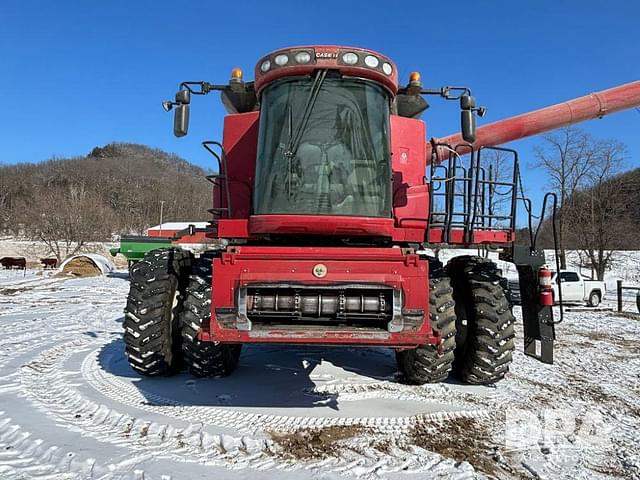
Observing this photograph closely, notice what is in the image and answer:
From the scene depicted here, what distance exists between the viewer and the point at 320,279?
3941 millimetres

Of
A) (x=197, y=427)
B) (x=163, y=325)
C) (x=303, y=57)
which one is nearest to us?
(x=197, y=427)

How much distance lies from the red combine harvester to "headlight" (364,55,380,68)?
0.02m

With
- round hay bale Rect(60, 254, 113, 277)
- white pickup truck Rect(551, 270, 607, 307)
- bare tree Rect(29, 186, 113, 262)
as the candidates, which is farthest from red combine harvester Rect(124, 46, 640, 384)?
bare tree Rect(29, 186, 113, 262)

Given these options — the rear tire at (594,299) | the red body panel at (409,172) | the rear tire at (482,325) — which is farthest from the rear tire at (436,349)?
the rear tire at (594,299)

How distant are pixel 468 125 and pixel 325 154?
1.60m

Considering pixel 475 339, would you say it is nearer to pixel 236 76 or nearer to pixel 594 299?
pixel 236 76

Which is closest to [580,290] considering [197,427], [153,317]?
[153,317]

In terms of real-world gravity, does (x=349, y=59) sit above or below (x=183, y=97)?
above

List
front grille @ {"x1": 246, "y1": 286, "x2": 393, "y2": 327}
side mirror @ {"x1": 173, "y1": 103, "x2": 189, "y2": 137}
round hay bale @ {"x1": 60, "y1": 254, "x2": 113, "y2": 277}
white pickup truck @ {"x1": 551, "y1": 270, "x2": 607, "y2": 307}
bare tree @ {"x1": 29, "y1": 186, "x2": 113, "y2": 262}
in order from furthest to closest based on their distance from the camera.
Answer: bare tree @ {"x1": 29, "y1": 186, "x2": 113, "y2": 262} → round hay bale @ {"x1": 60, "y1": 254, "x2": 113, "y2": 277} → white pickup truck @ {"x1": 551, "y1": 270, "x2": 607, "y2": 307} → side mirror @ {"x1": 173, "y1": 103, "x2": 189, "y2": 137} → front grille @ {"x1": 246, "y1": 286, "x2": 393, "y2": 327}

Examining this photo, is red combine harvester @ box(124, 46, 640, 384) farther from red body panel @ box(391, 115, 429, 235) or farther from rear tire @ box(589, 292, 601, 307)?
rear tire @ box(589, 292, 601, 307)

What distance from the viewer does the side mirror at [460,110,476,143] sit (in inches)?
191

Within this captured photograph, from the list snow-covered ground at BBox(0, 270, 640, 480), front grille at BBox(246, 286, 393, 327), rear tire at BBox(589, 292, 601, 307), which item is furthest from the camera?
rear tire at BBox(589, 292, 601, 307)

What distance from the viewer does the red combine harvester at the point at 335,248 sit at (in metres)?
3.95

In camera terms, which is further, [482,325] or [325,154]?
[482,325]
